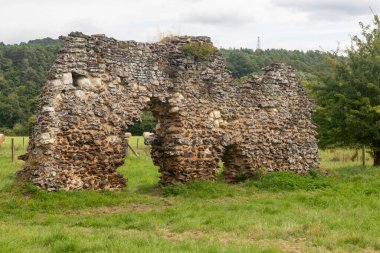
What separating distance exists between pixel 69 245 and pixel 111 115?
553 centimetres

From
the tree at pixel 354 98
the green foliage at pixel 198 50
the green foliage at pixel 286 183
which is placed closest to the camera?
the green foliage at pixel 198 50

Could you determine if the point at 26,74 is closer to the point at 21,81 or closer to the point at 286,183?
the point at 21,81

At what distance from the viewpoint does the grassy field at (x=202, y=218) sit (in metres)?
7.60

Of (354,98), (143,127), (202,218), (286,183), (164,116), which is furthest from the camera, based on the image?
(143,127)

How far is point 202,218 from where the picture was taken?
980 centimetres

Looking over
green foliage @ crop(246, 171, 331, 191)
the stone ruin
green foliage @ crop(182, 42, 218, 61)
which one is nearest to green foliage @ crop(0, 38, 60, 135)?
the stone ruin

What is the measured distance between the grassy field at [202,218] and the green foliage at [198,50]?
3308 mm

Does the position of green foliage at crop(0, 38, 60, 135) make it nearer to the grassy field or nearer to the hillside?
the hillside

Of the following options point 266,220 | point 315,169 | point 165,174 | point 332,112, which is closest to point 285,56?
point 332,112

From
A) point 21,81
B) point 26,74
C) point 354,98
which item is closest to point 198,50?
point 354,98

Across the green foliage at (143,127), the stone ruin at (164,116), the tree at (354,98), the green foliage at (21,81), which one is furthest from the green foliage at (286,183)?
the green foliage at (21,81)

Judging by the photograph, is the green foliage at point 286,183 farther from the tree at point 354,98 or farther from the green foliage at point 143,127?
the green foliage at point 143,127

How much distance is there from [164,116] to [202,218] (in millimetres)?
4510

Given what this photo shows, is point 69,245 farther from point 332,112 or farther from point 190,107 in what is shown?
point 332,112
